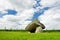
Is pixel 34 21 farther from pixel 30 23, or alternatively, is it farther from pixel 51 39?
pixel 51 39

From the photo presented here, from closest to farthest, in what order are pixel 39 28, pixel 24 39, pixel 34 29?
pixel 24 39
pixel 39 28
pixel 34 29

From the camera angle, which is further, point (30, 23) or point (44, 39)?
point (30, 23)

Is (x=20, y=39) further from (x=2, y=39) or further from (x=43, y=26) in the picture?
(x=43, y=26)

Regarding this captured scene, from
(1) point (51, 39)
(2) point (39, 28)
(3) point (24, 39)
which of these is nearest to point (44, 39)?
(1) point (51, 39)

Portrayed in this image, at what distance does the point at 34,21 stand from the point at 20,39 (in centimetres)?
1747

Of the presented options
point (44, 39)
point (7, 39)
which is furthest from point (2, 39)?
point (44, 39)

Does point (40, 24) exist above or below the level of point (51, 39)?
above

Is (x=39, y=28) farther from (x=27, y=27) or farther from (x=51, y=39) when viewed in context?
(x=51, y=39)

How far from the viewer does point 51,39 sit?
14.2m

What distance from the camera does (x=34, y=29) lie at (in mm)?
31250

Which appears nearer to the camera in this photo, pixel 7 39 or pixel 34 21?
pixel 7 39

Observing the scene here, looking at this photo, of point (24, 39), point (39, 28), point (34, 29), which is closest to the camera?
point (24, 39)

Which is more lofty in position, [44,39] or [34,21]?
[34,21]

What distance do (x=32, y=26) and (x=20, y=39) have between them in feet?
55.3
